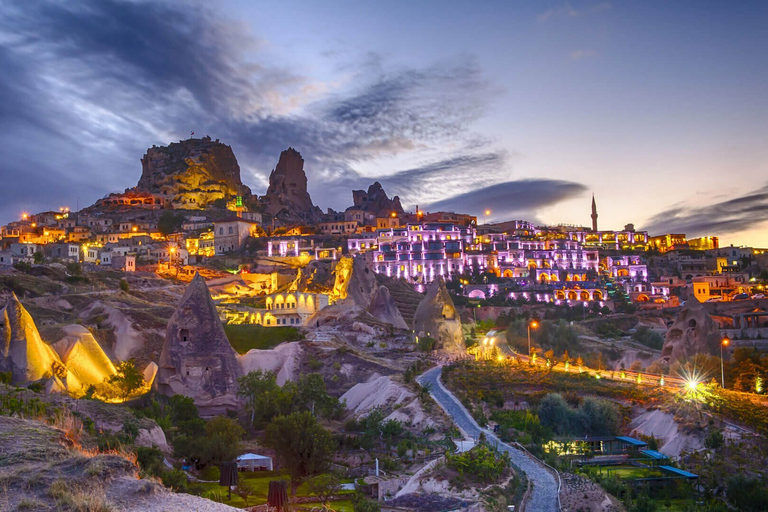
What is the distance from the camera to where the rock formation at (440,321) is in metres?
51.2

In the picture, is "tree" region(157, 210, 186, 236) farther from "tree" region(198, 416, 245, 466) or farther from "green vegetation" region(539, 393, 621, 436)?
"green vegetation" region(539, 393, 621, 436)

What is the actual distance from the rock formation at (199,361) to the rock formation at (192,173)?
305ft

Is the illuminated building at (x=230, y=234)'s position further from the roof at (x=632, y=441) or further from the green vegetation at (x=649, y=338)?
the roof at (x=632, y=441)

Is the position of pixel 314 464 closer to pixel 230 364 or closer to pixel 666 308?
pixel 230 364

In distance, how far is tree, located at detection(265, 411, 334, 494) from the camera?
23672 mm

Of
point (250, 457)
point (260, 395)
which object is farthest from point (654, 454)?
point (260, 395)

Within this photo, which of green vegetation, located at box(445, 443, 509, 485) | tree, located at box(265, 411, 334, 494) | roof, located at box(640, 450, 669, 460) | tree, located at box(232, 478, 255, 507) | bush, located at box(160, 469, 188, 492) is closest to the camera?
bush, located at box(160, 469, 188, 492)

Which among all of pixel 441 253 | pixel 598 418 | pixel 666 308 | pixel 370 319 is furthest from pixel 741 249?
pixel 598 418

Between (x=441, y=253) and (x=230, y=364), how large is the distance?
6105cm

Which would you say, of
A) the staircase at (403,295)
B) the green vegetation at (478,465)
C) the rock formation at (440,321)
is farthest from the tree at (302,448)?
the staircase at (403,295)

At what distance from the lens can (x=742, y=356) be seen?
42.7m

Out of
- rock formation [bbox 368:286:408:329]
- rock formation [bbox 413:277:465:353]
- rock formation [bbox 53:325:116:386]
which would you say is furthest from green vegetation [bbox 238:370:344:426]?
rock formation [bbox 368:286:408:329]

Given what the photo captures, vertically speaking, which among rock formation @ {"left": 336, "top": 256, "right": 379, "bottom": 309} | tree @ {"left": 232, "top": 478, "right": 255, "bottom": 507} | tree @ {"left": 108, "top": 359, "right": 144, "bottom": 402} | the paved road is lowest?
tree @ {"left": 232, "top": 478, "right": 255, "bottom": 507}

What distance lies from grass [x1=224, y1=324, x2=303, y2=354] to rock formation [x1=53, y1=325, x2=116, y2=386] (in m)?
10.0
